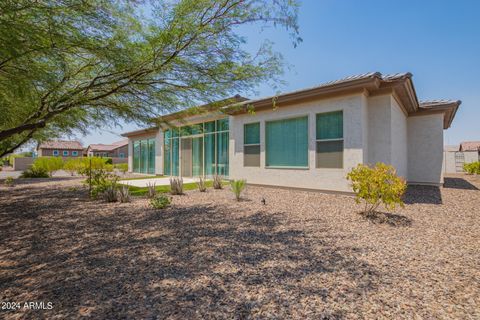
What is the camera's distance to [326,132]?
347 inches

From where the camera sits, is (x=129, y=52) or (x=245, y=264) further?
(x=129, y=52)

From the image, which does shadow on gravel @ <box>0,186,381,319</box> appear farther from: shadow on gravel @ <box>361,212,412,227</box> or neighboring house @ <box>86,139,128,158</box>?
neighboring house @ <box>86,139,128,158</box>

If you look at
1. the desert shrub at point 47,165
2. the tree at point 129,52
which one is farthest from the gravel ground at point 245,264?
the desert shrub at point 47,165

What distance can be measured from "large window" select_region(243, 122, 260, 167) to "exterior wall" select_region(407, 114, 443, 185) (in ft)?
25.9

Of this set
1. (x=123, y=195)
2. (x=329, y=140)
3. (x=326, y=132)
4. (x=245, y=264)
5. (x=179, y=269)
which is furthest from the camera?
(x=326, y=132)

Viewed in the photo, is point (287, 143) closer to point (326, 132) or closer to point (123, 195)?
point (326, 132)

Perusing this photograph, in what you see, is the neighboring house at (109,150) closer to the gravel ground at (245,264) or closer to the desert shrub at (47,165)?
the desert shrub at (47,165)

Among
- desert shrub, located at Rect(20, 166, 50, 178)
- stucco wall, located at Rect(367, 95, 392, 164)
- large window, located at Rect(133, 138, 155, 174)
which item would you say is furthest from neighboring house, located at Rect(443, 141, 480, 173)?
desert shrub, located at Rect(20, 166, 50, 178)

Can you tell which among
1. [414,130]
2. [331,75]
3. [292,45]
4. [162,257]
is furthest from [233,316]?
[414,130]

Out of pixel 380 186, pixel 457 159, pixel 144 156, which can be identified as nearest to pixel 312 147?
pixel 380 186

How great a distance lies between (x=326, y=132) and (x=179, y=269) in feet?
24.2

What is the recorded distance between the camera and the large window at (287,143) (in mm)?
9445

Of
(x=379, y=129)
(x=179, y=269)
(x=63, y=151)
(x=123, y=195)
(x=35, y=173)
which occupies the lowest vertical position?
(x=179, y=269)

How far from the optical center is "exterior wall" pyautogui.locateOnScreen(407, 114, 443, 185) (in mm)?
11312
